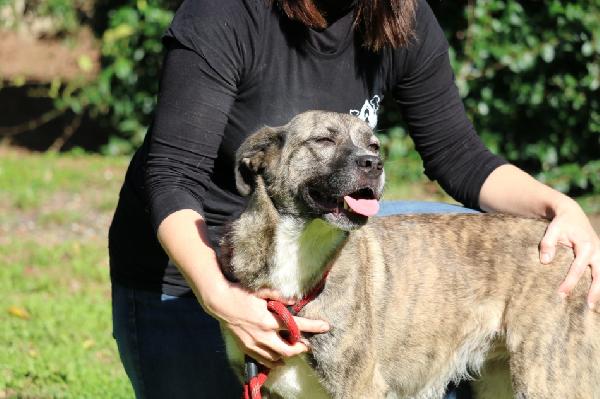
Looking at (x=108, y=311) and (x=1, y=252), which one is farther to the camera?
(x=1, y=252)

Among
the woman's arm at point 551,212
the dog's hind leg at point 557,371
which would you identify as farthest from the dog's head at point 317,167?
the dog's hind leg at point 557,371

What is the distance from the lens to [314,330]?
3217 mm

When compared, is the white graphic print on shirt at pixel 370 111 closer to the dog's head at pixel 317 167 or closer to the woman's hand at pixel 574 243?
the dog's head at pixel 317 167

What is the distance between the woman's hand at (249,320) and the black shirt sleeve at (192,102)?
0.32 metres

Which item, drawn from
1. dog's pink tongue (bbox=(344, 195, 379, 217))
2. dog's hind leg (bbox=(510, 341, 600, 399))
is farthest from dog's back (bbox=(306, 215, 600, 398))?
dog's pink tongue (bbox=(344, 195, 379, 217))

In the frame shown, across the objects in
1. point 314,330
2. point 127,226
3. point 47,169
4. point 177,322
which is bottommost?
point 47,169

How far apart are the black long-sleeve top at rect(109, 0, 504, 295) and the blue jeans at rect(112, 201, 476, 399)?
0.08 metres

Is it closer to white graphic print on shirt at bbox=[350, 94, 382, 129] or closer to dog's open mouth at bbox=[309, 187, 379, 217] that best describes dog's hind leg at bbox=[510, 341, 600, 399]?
dog's open mouth at bbox=[309, 187, 379, 217]

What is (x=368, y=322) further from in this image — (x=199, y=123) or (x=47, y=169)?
(x=47, y=169)

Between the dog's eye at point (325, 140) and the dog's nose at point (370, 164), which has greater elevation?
the dog's nose at point (370, 164)

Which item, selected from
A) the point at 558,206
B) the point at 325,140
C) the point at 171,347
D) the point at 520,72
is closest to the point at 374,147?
the point at 325,140

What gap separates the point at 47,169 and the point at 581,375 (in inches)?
234

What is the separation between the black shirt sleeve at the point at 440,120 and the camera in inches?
152

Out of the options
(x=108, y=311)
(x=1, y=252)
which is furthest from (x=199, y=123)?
(x=1, y=252)
